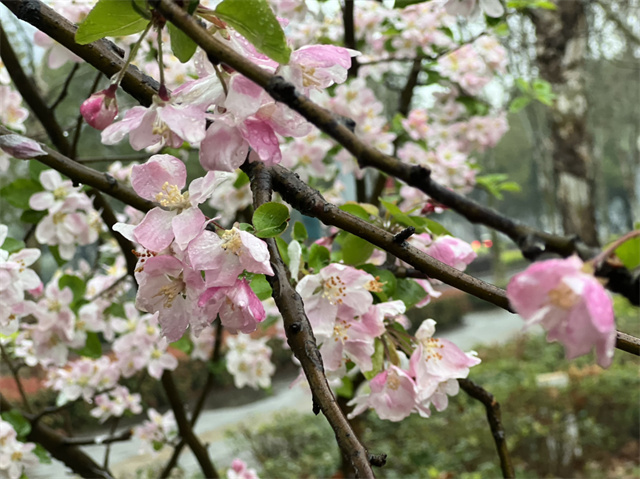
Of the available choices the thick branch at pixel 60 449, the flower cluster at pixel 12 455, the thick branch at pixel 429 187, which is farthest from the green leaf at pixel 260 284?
the thick branch at pixel 60 449

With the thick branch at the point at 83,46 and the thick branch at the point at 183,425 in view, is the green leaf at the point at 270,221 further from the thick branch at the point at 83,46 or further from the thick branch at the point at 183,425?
the thick branch at the point at 183,425

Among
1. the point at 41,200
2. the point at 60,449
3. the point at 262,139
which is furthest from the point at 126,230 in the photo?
the point at 60,449

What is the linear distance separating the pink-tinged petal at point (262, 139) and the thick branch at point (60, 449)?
3.59ft

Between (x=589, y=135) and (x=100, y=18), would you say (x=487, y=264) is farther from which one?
(x=100, y=18)

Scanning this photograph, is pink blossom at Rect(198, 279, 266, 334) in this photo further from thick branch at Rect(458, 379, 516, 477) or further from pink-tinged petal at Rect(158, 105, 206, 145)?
thick branch at Rect(458, 379, 516, 477)

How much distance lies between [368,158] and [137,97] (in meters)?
0.28

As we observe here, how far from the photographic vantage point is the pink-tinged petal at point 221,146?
16.1 inches

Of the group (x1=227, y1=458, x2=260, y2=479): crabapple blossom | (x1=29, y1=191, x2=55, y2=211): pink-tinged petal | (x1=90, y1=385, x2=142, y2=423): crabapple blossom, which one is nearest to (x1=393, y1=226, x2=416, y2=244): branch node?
(x1=29, y1=191, x2=55, y2=211): pink-tinged petal

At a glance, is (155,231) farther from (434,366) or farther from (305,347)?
(434,366)

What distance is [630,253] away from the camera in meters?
0.30

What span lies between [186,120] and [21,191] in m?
0.81

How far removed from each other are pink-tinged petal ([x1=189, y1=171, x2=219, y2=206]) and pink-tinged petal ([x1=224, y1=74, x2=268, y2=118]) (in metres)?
0.09

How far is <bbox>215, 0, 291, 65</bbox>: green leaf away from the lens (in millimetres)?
356

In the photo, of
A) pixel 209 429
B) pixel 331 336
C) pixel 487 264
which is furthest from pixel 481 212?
pixel 487 264
